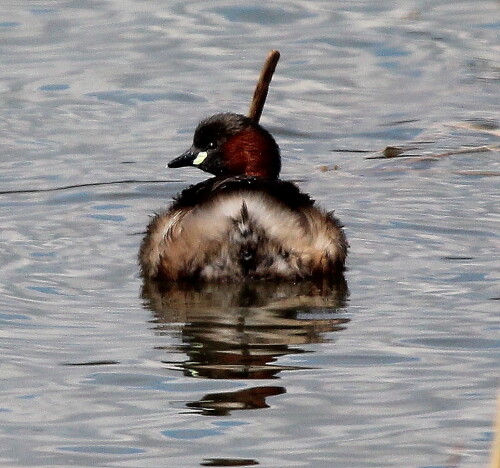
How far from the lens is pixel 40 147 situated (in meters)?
11.4

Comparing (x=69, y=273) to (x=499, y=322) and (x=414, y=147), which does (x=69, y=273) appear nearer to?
(x=499, y=322)

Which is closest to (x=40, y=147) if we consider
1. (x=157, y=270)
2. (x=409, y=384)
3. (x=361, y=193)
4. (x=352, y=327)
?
(x=361, y=193)

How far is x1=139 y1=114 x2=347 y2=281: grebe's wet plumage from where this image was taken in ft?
25.1

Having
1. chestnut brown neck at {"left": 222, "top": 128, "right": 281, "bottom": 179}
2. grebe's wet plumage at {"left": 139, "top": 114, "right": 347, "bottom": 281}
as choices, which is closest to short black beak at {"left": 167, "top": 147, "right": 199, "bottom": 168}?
chestnut brown neck at {"left": 222, "top": 128, "right": 281, "bottom": 179}

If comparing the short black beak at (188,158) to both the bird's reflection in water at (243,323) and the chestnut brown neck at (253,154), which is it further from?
the bird's reflection in water at (243,323)

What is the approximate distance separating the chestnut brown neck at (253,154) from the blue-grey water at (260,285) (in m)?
0.71

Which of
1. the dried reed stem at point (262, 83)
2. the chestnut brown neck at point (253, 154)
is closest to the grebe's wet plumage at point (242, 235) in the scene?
the chestnut brown neck at point (253, 154)

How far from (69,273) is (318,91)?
508 cm

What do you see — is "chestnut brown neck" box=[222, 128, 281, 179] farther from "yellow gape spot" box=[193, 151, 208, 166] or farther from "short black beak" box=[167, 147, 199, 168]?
"short black beak" box=[167, 147, 199, 168]

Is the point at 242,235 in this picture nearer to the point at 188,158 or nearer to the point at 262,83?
the point at 188,158

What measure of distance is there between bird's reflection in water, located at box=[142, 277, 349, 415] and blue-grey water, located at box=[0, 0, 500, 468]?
2cm

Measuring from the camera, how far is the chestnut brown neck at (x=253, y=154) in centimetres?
871

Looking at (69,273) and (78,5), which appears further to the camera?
(78,5)

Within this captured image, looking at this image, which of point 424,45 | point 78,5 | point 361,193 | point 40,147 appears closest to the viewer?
point 361,193
